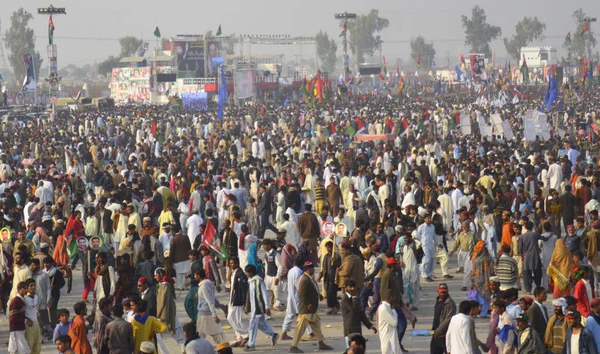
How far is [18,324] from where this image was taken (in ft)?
36.5

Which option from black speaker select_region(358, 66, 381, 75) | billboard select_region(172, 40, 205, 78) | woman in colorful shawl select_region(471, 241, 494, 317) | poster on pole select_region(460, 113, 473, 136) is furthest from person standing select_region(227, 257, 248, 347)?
black speaker select_region(358, 66, 381, 75)

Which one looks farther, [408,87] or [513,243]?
[408,87]

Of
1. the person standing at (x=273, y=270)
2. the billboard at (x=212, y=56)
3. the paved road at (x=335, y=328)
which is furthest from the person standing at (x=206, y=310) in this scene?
the billboard at (x=212, y=56)

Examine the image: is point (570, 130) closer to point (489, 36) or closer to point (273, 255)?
point (273, 255)

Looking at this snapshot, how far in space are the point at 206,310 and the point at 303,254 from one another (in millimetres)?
1787

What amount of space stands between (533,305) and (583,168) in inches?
479

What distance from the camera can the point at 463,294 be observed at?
14.8m

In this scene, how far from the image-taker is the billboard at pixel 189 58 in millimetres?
90375

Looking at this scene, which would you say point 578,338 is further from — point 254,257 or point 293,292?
point 254,257

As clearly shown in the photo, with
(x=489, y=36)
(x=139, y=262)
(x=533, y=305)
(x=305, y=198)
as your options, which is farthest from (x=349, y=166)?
(x=489, y=36)

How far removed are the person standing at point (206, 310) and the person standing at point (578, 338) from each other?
3.72 m

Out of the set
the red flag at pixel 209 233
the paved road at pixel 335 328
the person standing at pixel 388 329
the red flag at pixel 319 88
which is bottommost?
the paved road at pixel 335 328

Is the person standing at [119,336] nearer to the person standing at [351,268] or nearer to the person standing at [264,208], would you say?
the person standing at [351,268]

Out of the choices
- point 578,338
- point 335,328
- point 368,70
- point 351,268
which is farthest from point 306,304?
point 368,70
